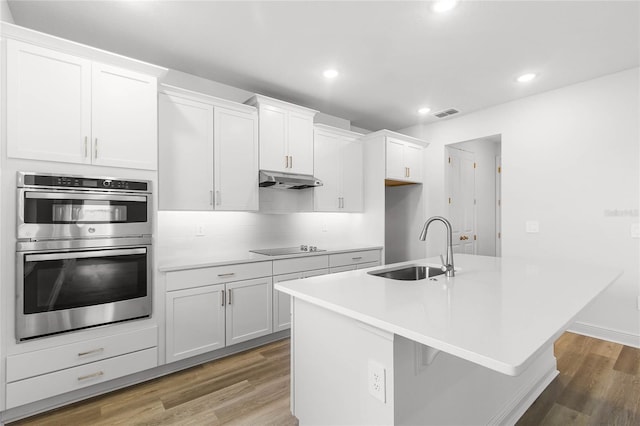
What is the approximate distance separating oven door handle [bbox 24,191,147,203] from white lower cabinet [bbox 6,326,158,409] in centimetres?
97

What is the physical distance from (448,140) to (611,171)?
1.95m

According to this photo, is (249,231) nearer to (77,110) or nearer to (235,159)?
(235,159)

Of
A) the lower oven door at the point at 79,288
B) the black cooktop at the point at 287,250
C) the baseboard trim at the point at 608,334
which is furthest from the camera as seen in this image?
the black cooktop at the point at 287,250

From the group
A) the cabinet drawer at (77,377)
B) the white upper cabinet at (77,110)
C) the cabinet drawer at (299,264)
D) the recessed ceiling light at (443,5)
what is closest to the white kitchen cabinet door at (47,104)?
the white upper cabinet at (77,110)

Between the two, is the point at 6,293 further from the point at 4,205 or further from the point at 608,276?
the point at 608,276

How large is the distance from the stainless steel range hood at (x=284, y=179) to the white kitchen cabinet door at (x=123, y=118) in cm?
103

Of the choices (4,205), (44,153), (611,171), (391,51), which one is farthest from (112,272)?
(611,171)

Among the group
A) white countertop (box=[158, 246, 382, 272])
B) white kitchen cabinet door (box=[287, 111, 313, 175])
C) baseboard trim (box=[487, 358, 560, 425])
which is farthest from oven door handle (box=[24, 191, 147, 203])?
baseboard trim (box=[487, 358, 560, 425])

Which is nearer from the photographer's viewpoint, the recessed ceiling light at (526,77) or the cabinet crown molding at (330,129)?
the recessed ceiling light at (526,77)

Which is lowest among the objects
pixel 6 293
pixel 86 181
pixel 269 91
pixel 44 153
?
pixel 6 293

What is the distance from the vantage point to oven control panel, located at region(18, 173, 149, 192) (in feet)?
6.38

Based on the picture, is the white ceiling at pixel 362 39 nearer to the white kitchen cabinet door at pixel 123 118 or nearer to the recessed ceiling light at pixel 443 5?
the recessed ceiling light at pixel 443 5

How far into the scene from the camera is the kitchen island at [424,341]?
1.05 metres

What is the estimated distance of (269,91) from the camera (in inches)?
142
